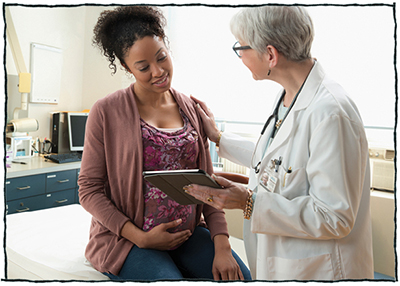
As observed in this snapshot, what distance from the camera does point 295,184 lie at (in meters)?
0.99

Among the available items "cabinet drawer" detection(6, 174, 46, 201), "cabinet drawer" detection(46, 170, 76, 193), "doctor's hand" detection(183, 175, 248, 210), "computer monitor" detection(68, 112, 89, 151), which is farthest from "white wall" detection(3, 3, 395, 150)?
"doctor's hand" detection(183, 175, 248, 210)

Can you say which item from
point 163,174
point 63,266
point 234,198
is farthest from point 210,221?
point 63,266

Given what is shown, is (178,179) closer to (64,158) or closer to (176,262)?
(176,262)

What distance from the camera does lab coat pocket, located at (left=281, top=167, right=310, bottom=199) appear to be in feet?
3.20

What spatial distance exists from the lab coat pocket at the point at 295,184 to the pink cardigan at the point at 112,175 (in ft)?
1.64

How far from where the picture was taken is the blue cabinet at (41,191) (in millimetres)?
2703

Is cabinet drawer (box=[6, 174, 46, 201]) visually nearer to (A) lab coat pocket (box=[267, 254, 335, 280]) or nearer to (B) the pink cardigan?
(B) the pink cardigan

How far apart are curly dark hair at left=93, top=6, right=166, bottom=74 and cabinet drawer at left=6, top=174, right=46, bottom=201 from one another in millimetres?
1986

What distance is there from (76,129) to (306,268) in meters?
3.15

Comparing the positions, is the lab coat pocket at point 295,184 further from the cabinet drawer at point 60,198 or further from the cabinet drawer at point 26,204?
the cabinet drawer at point 60,198

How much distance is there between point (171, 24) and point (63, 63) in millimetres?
1299

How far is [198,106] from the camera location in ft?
4.86

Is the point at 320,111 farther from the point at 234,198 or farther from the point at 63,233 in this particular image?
the point at 63,233

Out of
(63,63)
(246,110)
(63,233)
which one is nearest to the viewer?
(63,233)
